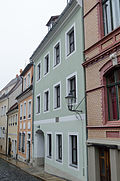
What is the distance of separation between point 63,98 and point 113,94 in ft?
15.4

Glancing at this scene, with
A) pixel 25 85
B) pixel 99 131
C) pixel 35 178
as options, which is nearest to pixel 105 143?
pixel 99 131

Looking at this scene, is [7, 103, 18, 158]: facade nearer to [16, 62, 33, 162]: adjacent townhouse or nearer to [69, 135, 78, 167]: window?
[16, 62, 33, 162]: adjacent townhouse

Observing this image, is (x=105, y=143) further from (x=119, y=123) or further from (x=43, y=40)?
(x=43, y=40)

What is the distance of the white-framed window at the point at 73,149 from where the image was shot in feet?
35.8

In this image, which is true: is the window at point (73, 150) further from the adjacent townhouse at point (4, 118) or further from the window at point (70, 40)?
the adjacent townhouse at point (4, 118)

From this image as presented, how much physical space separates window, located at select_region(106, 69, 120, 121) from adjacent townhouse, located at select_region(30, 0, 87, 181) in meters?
1.93

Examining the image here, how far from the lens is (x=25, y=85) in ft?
77.9

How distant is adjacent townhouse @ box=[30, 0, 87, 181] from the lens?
10391 millimetres

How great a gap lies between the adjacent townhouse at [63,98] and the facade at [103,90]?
34.0 inches

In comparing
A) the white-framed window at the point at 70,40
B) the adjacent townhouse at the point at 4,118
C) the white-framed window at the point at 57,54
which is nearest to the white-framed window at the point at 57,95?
the white-framed window at the point at 57,54

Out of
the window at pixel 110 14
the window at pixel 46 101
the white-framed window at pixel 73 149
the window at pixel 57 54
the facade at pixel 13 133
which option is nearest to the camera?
the window at pixel 110 14

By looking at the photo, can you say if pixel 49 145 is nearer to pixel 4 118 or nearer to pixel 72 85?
pixel 72 85

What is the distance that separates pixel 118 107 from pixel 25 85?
672 inches

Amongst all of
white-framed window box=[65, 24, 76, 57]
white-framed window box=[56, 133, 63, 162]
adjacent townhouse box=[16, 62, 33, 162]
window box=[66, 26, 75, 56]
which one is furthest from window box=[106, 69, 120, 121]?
adjacent townhouse box=[16, 62, 33, 162]
